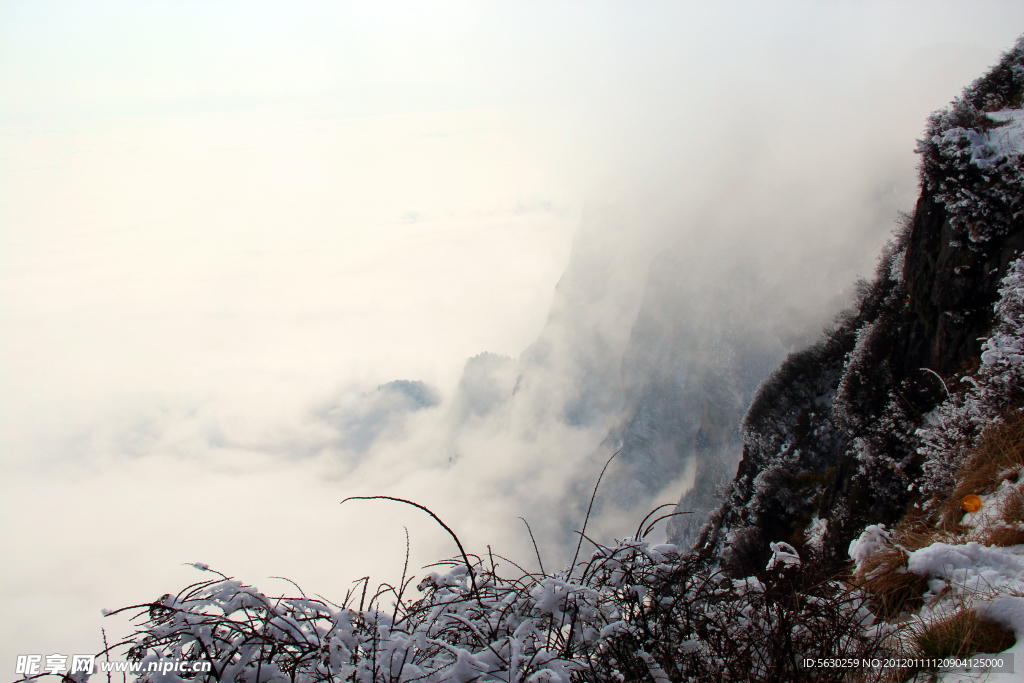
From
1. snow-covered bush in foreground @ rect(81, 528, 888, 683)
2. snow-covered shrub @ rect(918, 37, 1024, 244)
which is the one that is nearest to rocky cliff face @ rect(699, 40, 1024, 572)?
snow-covered shrub @ rect(918, 37, 1024, 244)

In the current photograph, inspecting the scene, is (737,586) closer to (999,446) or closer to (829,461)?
(999,446)

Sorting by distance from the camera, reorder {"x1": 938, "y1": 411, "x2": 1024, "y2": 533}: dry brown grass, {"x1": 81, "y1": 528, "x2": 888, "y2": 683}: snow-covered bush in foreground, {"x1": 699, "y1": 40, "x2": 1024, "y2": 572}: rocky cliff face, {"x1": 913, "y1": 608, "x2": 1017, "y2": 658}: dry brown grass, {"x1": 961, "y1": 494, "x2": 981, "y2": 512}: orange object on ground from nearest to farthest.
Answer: {"x1": 81, "y1": 528, "x2": 888, "y2": 683}: snow-covered bush in foreground
{"x1": 913, "y1": 608, "x2": 1017, "y2": 658}: dry brown grass
{"x1": 961, "y1": 494, "x2": 981, "y2": 512}: orange object on ground
{"x1": 938, "y1": 411, "x2": 1024, "y2": 533}: dry brown grass
{"x1": 699, "y1": 40, "x2": 1024, "y2": 572}: rocky cliff face

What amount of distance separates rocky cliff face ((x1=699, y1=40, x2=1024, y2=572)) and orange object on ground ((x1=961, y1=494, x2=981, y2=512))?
104 centimetres

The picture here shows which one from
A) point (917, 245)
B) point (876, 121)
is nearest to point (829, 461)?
point (917, 245)

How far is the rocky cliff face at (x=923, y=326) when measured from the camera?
9016mm

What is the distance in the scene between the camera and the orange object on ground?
3.81 meters

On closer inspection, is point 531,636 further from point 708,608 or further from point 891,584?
point 891,584

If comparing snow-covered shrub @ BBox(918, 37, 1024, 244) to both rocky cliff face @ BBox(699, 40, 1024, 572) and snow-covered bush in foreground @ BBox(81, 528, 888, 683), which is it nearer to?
rocky cliff face @ BBox(699, 40, 1024, 572)

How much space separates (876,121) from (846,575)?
254 feet

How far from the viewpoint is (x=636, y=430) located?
71500 millimetres

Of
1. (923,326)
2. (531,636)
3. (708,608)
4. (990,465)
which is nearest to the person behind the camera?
(531,636)

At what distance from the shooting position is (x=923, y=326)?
1182 centimetres

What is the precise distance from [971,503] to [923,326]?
10.1 m

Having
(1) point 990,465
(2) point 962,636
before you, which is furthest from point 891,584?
(1) point 990,465
